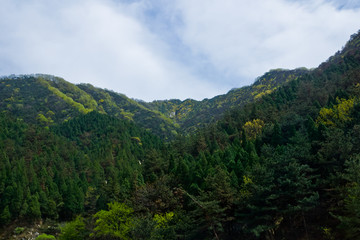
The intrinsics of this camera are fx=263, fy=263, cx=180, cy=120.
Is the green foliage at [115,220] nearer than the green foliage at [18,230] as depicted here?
Yes

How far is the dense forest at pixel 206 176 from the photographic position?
2645cm

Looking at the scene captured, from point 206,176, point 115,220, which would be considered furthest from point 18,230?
point 206,176

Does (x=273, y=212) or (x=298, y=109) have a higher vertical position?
(x=298, y=109)

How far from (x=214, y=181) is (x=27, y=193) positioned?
2185 inches

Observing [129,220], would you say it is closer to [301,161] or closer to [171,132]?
[301,161]

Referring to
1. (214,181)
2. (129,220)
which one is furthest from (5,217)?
(214,181)

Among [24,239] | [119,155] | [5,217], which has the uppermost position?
[119,155]

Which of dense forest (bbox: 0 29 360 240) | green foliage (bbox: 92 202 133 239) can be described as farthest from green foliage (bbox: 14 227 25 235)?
green foliage (bbox: 92 202 133 239)

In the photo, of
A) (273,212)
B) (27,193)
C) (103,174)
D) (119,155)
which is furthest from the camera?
(119,155)

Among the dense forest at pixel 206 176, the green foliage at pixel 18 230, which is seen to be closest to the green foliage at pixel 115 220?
the dense forest at pixel 206 176

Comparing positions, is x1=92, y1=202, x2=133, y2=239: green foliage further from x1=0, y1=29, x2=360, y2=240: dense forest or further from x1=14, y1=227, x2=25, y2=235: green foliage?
x1=14, y1=227, x2=25, y2=235: green foliage

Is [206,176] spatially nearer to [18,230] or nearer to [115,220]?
[115,220]

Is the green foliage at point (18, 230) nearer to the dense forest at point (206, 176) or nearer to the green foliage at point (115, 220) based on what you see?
the dense forest at point (206, 176)

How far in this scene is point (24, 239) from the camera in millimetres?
57531
